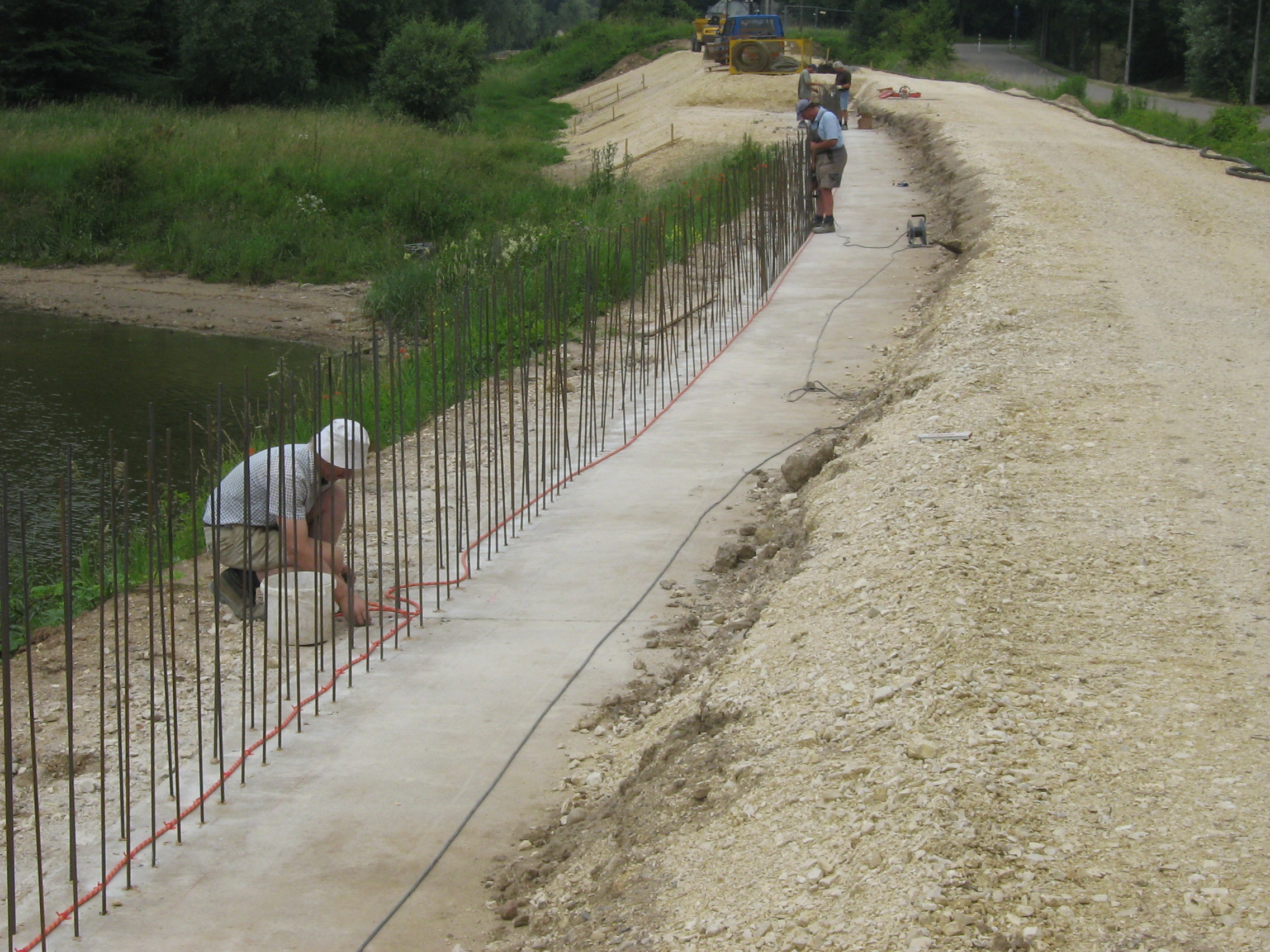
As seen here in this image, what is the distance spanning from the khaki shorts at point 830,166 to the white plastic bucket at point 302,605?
32.0ft

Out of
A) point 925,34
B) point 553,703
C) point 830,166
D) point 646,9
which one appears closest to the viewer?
point 553,703

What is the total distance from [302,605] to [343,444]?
69 cm

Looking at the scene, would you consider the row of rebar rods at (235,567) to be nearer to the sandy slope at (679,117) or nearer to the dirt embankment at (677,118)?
the dirt embankment at (677,118)

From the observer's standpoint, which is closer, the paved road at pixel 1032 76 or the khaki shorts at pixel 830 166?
the khaki shorts at pixel 830 166

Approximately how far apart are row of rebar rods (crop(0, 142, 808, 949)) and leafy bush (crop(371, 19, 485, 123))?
23.7m

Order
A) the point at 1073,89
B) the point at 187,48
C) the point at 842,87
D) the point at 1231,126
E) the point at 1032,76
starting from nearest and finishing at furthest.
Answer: the point at 1231,126 < the point at 842,87 < the point at 1073,89 < the point at 187,48 < the point at 1032,76

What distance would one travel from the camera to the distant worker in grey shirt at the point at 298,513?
5406mm

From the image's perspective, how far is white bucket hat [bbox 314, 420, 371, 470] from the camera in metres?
5.43

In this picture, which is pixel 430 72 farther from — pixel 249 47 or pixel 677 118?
pixel 677 118

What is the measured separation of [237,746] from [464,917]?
1.31 meters

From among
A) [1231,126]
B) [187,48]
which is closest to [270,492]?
[1231,126]

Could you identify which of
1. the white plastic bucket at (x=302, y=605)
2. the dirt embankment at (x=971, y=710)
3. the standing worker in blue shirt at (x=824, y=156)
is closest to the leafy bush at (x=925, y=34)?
the standing worker in blue shirt at (x=824, y=156)

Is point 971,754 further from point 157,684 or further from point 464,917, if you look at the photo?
point 157,684

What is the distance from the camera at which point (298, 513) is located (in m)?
5.46
